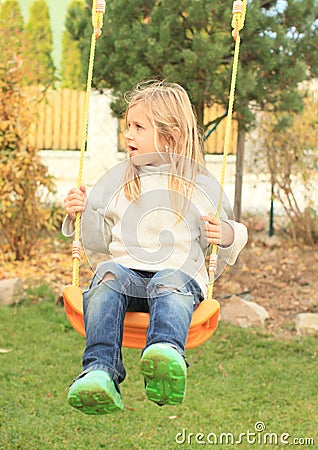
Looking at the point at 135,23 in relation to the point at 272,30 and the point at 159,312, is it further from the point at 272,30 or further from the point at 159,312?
the point at 159,312

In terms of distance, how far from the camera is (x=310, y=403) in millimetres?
4172

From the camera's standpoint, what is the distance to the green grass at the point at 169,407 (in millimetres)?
3760

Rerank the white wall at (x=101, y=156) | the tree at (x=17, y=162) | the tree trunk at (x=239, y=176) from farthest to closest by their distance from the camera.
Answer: the white wall at (x=101, y=156), the tree at (x=17, y=162), the tree trunk at (x=239, y=176)

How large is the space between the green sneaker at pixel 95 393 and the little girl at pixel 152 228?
0.26ft

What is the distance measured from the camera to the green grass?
12.3 ft

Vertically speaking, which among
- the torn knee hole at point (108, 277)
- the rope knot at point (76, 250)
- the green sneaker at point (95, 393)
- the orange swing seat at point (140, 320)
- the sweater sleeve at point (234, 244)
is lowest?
the green sneaker at point (95, 393)

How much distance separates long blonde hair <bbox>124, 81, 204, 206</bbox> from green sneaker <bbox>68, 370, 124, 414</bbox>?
0.74 meters

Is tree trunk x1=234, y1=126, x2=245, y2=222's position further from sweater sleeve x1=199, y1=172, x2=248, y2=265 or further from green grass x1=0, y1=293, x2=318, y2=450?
sweater sleeve x1=199, y1=172, x2=248, y2=265

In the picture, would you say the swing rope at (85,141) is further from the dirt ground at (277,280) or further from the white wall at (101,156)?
the white wall at (101,156)

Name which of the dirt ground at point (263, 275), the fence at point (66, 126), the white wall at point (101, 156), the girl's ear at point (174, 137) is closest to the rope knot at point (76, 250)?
the girl's ear at point (174, 137)

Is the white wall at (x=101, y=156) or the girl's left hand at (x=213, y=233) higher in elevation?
the girl's left hand at (x=213, y=233)

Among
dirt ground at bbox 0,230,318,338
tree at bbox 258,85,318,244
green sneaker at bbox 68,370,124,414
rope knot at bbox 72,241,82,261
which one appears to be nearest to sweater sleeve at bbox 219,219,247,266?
rope knot at bbox 72,241,82,261

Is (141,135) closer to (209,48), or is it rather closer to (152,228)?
(152,228)

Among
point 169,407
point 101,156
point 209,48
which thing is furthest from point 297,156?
point 169,407
